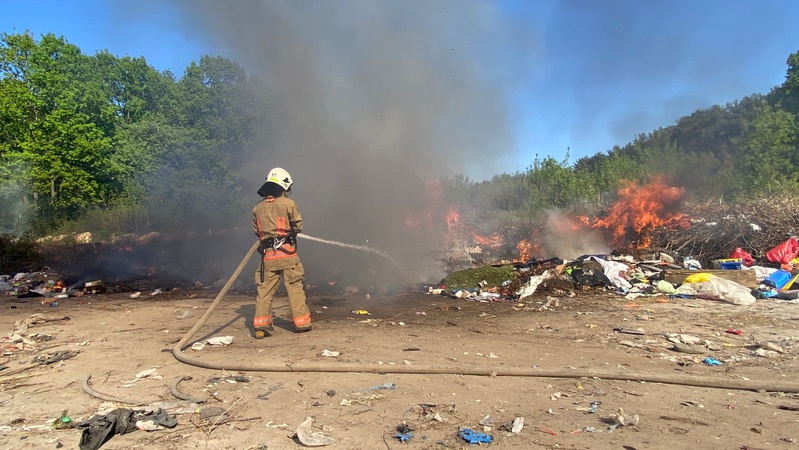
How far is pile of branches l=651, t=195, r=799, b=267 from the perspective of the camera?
32.8ft

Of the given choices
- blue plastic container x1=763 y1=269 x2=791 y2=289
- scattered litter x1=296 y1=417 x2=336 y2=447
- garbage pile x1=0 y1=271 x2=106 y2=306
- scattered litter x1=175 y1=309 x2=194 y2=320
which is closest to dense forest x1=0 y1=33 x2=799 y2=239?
garbage pile x1=0 y1=271 x2=106 y2=306

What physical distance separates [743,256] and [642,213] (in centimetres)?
258

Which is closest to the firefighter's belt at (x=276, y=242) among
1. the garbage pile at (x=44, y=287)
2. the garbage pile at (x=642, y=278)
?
the garbage pile at (x=642, y=278)

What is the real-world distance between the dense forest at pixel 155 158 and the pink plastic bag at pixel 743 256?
872 cm

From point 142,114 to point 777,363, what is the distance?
112 feet

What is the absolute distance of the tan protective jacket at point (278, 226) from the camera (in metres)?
5.67

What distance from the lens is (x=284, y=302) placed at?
8141 mm

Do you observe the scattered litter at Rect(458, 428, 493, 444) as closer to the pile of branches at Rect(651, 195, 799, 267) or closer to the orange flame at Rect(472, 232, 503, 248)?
the pile of branches at Rect(651, 195, 799, 267)

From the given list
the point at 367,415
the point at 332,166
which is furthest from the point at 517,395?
the point at 332,166

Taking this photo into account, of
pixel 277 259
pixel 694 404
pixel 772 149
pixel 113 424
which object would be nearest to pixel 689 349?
pixel 694 404

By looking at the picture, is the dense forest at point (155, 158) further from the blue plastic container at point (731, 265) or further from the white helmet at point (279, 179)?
the white helmet at point (279, 179)

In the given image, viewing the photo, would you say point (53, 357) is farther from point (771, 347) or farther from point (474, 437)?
point (771, 347)

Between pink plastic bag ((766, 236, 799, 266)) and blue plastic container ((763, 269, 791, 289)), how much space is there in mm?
1542

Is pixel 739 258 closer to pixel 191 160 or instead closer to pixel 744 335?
pixel 744 335
